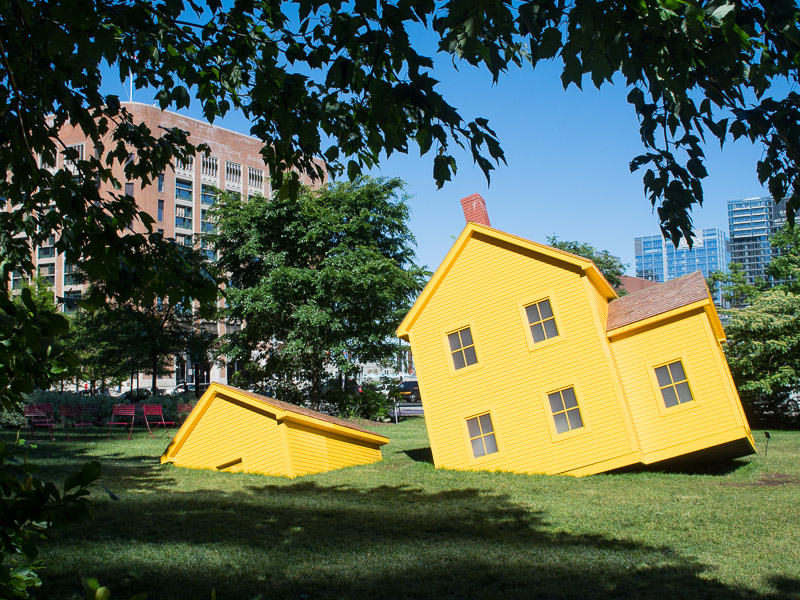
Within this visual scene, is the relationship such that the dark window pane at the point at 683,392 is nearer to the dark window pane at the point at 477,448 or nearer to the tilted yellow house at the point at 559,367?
the tilted yellow house at the point at 559,367

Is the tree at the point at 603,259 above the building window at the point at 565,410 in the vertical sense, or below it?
above

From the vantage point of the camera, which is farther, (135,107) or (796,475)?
(135,107)

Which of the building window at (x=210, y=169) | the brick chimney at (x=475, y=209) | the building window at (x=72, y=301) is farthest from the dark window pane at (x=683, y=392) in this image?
the building window at (x=210, y=169)

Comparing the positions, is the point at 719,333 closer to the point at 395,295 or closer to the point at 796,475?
the point at 796,475

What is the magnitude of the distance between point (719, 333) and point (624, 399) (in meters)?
3.79

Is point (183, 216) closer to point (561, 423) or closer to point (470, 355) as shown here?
point (470, 355)

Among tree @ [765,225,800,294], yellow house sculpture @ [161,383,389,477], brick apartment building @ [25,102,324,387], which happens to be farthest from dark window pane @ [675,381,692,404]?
brick apartment building @ [25,102,324,387]

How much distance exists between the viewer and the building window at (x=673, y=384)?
48.8 feet

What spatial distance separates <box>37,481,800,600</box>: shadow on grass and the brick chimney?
8677mm

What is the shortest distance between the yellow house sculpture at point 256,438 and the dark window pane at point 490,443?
11.5 feet

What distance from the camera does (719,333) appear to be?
661 inches

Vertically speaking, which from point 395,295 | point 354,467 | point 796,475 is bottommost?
point 796,475

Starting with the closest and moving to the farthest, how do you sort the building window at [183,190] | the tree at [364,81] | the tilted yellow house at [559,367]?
the tree at [364,81]
the tilted yellow house at [559,367]
the building window at [183,190]

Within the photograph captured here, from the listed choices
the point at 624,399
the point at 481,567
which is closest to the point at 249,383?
the point at 624,399
